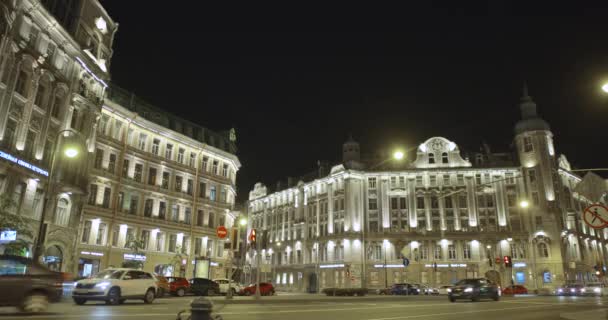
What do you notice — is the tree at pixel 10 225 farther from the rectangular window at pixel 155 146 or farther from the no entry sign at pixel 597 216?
the no entry sign at pixel 597 216

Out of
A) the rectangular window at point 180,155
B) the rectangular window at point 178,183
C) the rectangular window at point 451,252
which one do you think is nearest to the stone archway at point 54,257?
the rectangular window at point 178,183

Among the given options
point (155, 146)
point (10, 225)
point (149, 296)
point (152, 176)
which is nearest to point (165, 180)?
point (152, 176)

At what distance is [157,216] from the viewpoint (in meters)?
48.7

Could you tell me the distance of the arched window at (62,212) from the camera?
35.4 m

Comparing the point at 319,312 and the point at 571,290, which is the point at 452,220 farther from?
the point at 319,312

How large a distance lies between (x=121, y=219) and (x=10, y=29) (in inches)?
851

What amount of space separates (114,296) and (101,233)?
2674 centimetres

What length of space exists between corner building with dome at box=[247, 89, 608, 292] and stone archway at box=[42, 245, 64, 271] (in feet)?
113

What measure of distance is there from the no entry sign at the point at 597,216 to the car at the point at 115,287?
17.4 m

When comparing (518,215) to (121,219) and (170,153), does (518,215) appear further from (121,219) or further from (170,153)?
(121,219)

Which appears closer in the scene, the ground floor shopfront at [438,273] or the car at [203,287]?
the car at [203,287]

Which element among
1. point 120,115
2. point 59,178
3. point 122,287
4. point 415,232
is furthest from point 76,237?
point 415,232

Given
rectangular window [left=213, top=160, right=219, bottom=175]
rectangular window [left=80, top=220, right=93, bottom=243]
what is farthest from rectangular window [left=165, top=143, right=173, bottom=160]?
rectangular window [left=80, top=220, right=93, bottom=243]

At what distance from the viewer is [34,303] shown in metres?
13.7
